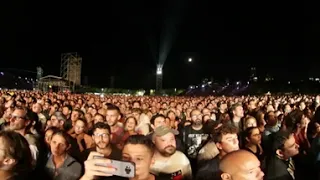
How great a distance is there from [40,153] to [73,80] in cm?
5608

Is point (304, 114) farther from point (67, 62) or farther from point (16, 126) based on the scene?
point (67, 62)

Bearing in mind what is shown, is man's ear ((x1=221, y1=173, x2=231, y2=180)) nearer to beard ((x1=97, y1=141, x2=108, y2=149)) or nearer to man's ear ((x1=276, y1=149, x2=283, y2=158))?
beard ((x1=97, y1=141, x2=108, y2=149))

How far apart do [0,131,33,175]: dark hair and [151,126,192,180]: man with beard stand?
158cm

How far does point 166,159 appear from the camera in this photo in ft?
15.8

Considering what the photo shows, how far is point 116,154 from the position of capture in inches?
187

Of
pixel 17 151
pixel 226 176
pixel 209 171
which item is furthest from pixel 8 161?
pixel 209 171

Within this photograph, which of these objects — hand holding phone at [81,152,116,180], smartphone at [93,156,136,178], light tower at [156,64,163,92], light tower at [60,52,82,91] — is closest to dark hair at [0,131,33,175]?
hand holding phone at [81,152,116,180]

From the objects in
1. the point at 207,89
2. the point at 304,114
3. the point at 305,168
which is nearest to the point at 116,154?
the point at 305,168

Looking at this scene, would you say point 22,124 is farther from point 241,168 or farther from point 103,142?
point 241,168

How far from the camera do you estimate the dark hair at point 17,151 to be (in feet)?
11.0

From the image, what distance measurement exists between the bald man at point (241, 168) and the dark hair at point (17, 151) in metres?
1.48

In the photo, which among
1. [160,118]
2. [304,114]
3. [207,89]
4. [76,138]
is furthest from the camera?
[207,89]

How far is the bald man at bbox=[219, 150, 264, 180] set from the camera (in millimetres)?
3217

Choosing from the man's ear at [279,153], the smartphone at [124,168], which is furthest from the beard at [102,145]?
the smartphone at [124,168]
